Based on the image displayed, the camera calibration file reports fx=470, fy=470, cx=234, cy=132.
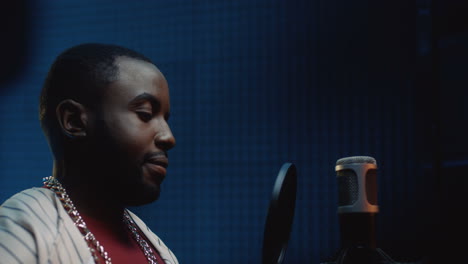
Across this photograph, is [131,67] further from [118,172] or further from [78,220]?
[78,220]

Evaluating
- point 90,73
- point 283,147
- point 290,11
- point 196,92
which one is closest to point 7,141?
point 196,92

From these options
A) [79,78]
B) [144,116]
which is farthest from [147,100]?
[79,78]

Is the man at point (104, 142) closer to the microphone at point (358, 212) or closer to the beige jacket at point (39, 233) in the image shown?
the beige jacket at point (39, 233)

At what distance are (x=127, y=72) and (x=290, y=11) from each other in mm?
1389

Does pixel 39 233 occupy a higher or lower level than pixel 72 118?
lower

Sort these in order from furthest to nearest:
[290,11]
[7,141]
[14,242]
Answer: [7,141]
[290,11]
[14,242]

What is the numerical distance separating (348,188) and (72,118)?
60cm

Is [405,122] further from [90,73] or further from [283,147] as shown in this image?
[90,73]

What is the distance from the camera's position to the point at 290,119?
2.11m

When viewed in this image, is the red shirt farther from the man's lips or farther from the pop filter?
Result: the pop filter

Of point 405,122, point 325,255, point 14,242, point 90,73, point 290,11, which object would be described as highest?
point 290,11

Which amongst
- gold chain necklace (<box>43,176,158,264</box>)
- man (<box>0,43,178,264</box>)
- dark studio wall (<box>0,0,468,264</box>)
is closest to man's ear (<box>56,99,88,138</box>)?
man (<box>0,43,178,264</box>)

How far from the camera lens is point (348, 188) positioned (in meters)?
1.03

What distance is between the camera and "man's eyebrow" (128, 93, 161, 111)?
913mm
